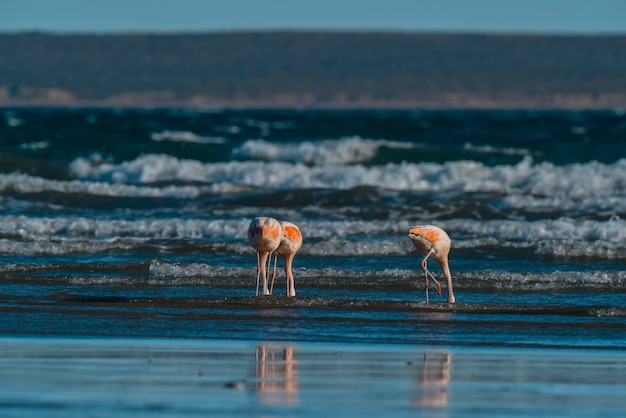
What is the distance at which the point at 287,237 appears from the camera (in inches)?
519

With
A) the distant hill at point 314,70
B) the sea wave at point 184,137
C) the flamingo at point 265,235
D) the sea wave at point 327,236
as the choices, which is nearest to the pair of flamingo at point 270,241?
the flamingo at point 265,235

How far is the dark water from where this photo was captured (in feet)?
38.3

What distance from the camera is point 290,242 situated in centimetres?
1322

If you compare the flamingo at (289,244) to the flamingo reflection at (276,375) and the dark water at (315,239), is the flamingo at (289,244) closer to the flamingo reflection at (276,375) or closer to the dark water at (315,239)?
the dark water at (315,239)

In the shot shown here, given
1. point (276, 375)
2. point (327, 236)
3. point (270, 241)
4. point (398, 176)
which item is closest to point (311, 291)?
point (270, 241)

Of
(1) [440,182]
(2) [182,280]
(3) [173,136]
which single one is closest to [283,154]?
(3) [173,136]

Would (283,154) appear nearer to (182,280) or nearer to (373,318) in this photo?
(182,280)

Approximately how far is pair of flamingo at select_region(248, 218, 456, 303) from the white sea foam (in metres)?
18.5

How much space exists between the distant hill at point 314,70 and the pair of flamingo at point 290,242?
9963cm

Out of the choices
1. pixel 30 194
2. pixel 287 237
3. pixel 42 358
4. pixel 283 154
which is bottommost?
pixel 42 358

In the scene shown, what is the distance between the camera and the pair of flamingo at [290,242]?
1268cm

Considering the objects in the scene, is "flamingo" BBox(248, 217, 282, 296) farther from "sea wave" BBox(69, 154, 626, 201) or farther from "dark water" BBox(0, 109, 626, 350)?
"sea wave" BBox(69, 154, 626, 201)

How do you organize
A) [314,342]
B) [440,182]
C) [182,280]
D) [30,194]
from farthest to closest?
[440,182] → [30,194] → [182,280] → [314,342]

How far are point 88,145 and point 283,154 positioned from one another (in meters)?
4.94
